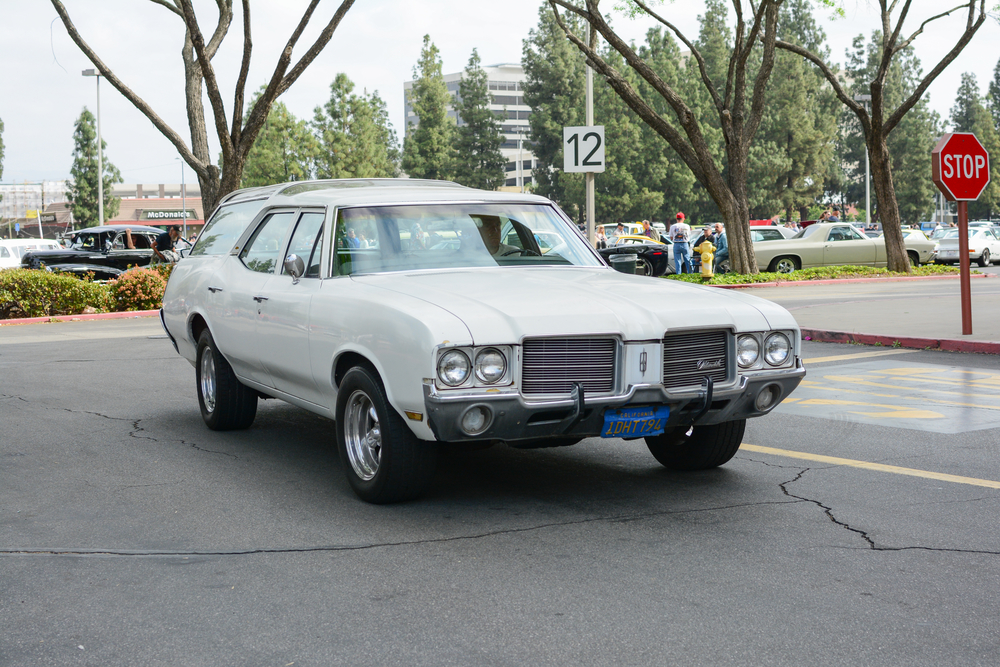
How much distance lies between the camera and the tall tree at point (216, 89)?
68.9ft

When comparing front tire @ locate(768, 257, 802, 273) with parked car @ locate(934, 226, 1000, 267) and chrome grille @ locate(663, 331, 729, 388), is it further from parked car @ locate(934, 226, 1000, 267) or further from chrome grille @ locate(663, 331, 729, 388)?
chrome grille @ locate(663, 331, 729, 388)

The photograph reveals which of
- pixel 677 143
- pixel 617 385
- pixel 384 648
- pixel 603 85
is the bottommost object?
pixel 384 648

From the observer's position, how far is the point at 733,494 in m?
5.92

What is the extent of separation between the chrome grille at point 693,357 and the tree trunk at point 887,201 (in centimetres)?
2124

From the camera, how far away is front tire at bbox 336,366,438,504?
213 inches

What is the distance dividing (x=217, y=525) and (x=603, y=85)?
67806mm

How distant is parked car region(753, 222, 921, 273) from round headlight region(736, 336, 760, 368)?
78.7ft

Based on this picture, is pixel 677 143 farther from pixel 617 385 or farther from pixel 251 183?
pixel 251 183

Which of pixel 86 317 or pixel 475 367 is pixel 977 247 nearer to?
pixel 86 317

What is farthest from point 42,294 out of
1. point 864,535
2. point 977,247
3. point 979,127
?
point 979,127

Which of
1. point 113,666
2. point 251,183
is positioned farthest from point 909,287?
point 251,183

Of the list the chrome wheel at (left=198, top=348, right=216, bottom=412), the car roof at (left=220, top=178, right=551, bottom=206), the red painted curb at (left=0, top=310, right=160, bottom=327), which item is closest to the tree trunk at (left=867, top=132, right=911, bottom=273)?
the red painted curb at (left=0, top=310, right=160, bottom=327)

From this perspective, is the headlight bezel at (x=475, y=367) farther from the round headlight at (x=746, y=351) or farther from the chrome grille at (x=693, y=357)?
the round headlight at (x=746, y=351)

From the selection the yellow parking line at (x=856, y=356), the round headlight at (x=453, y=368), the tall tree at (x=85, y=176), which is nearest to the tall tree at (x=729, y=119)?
the yellow parking line at (x=856, y=356)
